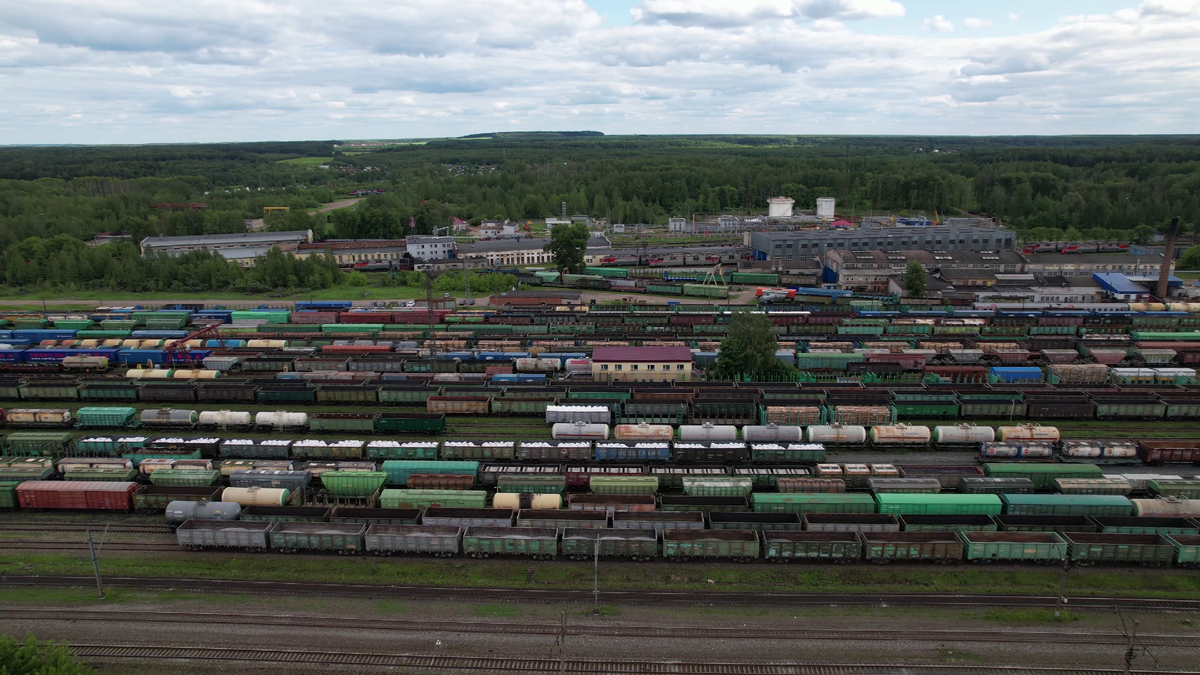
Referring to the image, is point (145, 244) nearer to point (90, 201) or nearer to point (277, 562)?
point (90, 201)

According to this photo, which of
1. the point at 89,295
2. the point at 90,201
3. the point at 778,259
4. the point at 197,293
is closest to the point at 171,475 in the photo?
the point at 197,293

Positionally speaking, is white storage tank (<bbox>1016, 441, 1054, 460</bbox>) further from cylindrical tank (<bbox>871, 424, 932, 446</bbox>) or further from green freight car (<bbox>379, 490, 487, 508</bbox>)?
green freight car (<bbox>379, 490, 487, 508</bbox>)

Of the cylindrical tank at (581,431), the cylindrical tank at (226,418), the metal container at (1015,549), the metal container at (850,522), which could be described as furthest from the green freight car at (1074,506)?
the cylindrical tank at (226,418)

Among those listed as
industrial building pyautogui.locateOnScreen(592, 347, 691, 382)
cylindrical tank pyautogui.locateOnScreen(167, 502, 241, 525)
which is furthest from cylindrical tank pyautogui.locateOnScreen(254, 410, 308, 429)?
industrial building pyautogui.locateOnScreen(592, 347, 691, 382)

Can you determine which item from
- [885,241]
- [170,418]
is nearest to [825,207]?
[885,241]

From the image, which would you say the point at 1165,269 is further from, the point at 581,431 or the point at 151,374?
the point at 151,374

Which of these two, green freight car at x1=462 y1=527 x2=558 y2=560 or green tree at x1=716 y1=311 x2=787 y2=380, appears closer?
green freight car at x1=462 y1=527 x2=558 y2=560
